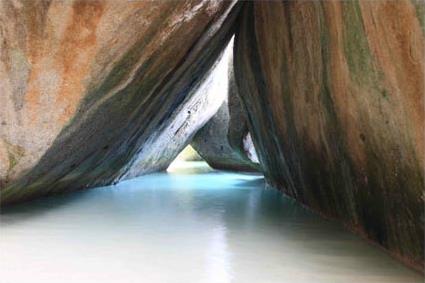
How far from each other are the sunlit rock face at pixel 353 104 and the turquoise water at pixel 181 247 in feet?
1.37

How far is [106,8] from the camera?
4.98 metres

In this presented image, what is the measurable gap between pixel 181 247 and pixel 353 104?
2.34 m

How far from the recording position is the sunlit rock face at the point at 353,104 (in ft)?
11.2

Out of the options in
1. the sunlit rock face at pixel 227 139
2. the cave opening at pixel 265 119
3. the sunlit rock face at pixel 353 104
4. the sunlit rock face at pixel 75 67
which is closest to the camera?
the sunlit rock face at pixel 353 104

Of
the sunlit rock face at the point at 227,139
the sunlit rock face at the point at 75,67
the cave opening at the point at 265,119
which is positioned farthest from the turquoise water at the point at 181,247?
the sunlit rock face at the point at 227,139

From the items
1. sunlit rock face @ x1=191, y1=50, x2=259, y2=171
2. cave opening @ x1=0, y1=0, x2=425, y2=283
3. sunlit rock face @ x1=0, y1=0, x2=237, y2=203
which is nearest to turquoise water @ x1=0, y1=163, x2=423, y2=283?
cave opening @ x1=0, y1=0, x2=425, y2=283

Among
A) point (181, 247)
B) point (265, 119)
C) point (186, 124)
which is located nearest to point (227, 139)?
point (186, 124)

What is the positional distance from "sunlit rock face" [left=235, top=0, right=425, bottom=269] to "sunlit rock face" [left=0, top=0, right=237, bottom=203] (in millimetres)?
1442

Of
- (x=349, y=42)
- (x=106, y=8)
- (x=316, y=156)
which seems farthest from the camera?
(x=316, y=156)

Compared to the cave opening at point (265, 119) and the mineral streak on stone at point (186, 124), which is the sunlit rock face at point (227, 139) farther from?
the cave opening at point (265, 119)

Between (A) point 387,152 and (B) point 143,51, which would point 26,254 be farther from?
(A) point 387,152

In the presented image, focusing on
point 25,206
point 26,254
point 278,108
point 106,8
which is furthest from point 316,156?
point 25,206

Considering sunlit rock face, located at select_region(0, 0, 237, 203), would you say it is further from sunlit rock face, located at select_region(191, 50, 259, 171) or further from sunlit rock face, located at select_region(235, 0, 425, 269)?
sunlit rock face, located at select_region(191, 50, 259, 171)

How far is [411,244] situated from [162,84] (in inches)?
188
